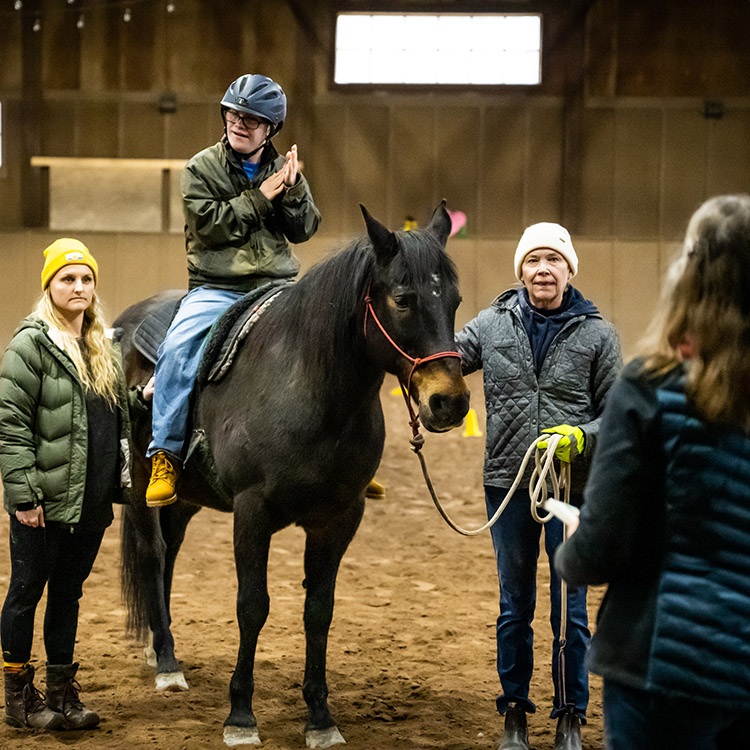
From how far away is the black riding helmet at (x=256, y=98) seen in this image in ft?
11.6

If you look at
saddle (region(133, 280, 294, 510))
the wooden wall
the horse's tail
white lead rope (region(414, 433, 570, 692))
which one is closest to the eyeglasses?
saddle (region(133, 280, 294, 510))

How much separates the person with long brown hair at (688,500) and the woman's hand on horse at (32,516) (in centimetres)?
213

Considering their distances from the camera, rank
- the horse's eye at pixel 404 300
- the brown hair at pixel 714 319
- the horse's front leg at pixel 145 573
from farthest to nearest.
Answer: the horse's front leg at pixel 145 573 → the horse's eye at pixel 404 300 → the brown hair at pixel 714 319

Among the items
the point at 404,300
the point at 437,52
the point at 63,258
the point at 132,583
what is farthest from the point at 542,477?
the point at 437,52

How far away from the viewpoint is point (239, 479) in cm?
333

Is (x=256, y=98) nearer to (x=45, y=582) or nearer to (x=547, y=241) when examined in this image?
(x=547, y=241)

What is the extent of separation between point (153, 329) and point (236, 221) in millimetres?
867

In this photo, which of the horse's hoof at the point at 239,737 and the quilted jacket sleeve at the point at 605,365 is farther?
the horse's hoof at the point at 239,737

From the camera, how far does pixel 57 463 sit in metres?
3.19

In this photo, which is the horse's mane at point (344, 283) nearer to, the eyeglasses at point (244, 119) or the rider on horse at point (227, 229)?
the rider on horse at point (227, 229)

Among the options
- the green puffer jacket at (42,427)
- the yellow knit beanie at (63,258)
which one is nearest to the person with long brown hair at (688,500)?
the green puffer jacket at (42,427)

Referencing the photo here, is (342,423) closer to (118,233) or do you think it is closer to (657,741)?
(657,741)

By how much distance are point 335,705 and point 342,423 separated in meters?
1.21

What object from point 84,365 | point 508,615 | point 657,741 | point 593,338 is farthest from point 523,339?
point 657,741
